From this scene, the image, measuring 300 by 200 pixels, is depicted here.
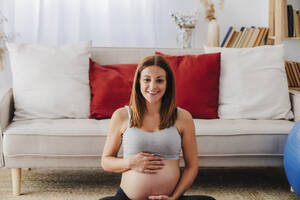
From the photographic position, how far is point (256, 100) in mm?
2406

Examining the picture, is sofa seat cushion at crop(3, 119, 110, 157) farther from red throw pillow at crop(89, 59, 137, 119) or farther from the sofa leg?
red throw pillow at crop(89, 59, 137, 119)

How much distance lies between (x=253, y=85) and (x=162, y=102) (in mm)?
1230

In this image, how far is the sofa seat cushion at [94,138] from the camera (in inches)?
79.7

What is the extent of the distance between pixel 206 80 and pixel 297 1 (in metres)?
1.73

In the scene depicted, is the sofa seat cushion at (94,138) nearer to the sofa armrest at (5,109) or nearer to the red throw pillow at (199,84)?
the sofa armrest at (5,109)

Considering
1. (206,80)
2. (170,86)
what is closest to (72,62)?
(206,80)

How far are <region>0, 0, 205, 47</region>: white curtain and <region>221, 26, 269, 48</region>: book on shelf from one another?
54cm

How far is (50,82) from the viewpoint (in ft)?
7.75

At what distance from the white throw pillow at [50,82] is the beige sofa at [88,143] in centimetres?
12

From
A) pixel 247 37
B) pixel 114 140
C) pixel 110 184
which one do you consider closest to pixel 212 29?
pixel 247 37

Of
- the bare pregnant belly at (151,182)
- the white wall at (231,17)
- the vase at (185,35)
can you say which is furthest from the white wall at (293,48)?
the bare pregnant belly at (151,182)

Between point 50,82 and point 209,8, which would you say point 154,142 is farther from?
point 209,8

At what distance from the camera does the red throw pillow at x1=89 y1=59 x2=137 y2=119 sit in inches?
93.4

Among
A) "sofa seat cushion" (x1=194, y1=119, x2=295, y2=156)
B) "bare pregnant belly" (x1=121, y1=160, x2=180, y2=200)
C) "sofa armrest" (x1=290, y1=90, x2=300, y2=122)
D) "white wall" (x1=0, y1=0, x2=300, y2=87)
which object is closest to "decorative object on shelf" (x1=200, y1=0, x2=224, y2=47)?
"white wall" (x1=0, y1=0, x2=300, y2=87)
